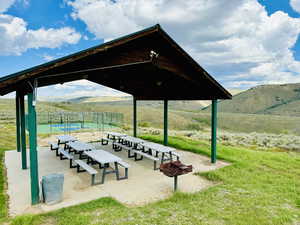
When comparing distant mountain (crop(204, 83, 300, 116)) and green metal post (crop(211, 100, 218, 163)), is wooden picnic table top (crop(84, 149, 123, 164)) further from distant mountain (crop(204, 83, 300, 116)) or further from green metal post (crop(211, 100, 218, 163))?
distant mountain (crop(204, 83, 300, 116))

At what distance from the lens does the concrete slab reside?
3.56 m

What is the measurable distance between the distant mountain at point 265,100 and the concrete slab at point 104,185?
50224 mm

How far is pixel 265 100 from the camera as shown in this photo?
55.4 metres

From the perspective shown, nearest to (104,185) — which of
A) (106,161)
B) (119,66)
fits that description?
(106,161)

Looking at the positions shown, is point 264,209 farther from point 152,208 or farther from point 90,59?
point 90,59

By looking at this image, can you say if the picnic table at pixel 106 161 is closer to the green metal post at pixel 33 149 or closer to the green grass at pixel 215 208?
the green grass at pixel 215 208

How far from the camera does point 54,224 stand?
2.78 m

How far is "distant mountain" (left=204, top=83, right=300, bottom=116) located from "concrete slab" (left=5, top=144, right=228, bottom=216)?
50224mm

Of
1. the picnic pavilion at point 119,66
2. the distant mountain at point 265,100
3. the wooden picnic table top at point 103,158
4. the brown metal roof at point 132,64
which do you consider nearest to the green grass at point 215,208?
the picnic pavilion at point 119,66

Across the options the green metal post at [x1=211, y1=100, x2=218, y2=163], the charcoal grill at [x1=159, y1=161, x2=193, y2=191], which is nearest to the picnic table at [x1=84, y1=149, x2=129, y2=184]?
Result: the charcoal grill at [x1=159, y1=161, x2=193, y2=191]

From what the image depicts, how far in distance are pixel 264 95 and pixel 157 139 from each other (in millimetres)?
59558

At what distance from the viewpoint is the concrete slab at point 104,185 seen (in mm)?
3561

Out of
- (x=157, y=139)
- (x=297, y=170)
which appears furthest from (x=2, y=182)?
(x=297, y=170)

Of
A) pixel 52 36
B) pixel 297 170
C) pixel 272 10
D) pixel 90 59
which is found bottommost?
pixel 297 170
